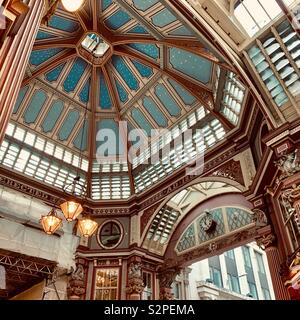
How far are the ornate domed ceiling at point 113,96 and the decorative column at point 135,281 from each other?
3256mm

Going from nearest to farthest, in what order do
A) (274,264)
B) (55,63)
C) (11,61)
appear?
(11,61)
(274,264)
(55,63)

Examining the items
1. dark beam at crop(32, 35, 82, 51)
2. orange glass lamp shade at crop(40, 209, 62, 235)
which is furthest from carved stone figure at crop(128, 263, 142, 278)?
dark beam at crop(32, 35, 82, 51)

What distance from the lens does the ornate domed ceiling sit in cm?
1173

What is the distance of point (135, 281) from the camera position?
12.1m

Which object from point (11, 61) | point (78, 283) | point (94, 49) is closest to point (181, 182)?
point (78, 283)

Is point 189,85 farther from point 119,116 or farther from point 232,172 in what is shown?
point 232,172

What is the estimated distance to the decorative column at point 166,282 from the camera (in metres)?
13.1

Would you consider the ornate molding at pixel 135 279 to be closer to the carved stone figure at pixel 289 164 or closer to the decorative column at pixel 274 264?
the decorative column at pixel 274 264

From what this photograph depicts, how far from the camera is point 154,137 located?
1452cm

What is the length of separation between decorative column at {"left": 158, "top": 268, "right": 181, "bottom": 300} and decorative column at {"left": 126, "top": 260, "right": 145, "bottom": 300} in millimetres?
1061

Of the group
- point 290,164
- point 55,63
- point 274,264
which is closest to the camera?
point 290,164

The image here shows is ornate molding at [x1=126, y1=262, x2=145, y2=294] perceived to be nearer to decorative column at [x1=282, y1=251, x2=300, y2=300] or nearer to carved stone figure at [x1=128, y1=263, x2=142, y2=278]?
carved stone figure at [x1=128, y1=263, x2=142, y2=278]

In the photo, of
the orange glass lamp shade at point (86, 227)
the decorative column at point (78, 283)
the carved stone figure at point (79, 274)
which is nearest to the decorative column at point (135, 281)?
the decorative column at point (78, 283)

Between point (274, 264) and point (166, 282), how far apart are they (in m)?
6.35
